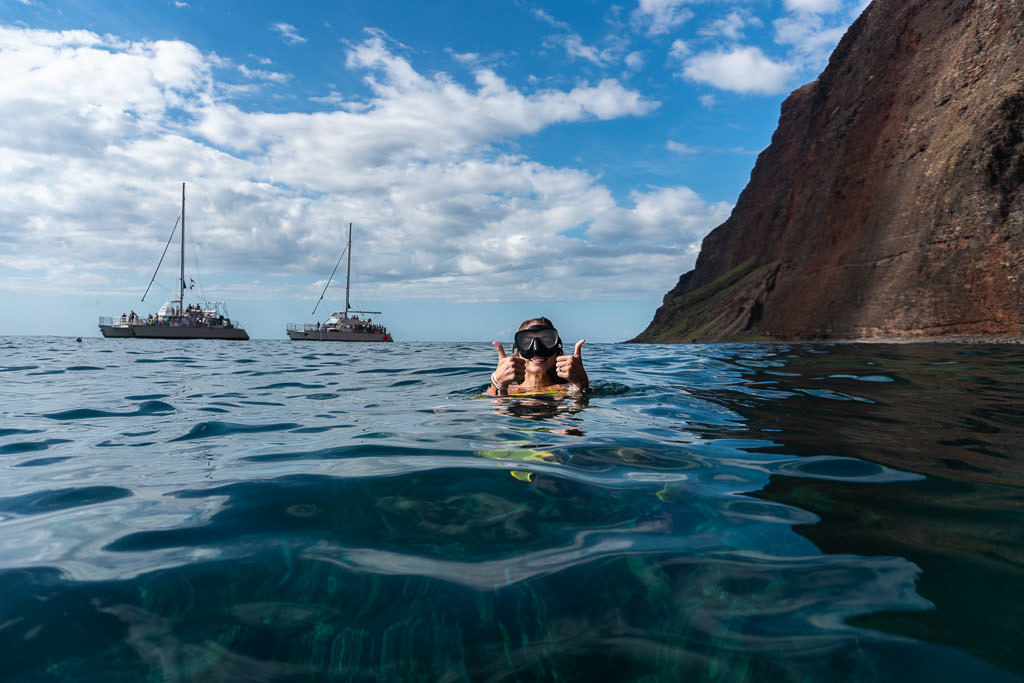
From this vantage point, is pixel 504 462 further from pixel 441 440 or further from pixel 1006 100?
pixel 1006 100

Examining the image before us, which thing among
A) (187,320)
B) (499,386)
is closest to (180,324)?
(187,320)

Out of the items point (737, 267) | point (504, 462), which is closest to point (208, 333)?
point (737, 267)

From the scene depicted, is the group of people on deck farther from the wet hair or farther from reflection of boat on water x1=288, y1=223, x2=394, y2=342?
the wet hair

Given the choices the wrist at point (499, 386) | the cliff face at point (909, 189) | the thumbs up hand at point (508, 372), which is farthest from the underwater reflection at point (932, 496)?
the cliff face at point (909, 189)

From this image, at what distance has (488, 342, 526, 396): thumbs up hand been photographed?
671cm

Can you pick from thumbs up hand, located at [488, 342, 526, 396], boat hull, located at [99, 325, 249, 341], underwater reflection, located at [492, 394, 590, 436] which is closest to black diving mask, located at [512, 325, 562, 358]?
thumbs up hand, located at [488, 342, 526, 396]

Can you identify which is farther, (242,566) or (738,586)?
(242,566)

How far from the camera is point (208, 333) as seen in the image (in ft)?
189

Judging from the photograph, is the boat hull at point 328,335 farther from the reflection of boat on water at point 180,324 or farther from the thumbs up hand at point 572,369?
the thumbs up hand at point 572,369

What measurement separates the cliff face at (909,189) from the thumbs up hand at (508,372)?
25432mm

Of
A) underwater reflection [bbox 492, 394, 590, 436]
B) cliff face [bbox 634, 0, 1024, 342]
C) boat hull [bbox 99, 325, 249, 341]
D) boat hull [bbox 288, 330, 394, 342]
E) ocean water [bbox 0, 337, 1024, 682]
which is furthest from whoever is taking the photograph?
boat hull [bbox 288, 330, 394, 342]

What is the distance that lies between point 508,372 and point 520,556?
467cm

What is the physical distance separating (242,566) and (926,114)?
4015cm

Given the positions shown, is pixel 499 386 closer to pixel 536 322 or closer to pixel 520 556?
pixel 536 322
